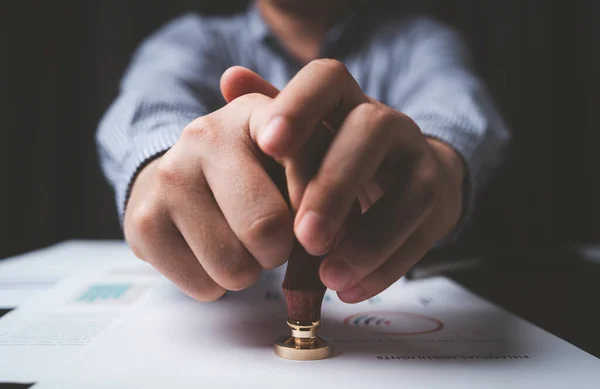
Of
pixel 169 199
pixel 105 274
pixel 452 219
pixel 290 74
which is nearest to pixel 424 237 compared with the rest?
pixel 452 219

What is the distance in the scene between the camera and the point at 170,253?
33cm

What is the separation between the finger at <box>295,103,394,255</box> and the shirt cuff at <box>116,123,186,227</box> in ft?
0.60

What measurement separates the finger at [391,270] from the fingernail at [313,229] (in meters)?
0.07

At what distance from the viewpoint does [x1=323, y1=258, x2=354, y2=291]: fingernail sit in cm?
30

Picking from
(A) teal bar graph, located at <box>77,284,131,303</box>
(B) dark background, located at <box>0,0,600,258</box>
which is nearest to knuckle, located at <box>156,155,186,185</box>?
(A) teal bar graph, located at <box>77,284,131,303</box>

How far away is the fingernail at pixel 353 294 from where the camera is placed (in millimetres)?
322

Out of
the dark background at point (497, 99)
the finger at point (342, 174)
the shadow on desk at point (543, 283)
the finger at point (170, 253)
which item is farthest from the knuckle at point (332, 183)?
the dark background at point (497, 99)

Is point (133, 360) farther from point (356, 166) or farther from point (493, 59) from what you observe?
point (493, 59)

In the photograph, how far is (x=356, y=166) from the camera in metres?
0.28

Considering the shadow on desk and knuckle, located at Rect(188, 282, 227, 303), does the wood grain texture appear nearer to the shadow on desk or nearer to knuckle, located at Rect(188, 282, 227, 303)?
knuckle, located at Rect(188, 282, 227, 303)

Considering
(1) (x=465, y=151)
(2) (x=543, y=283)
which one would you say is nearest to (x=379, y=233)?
(1) (x=465, y=151)

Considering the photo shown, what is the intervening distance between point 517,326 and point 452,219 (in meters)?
0.11

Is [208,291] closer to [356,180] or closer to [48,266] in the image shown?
[356,180]

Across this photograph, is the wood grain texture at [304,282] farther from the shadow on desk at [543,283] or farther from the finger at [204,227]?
the shadow on desk at [543,283]
